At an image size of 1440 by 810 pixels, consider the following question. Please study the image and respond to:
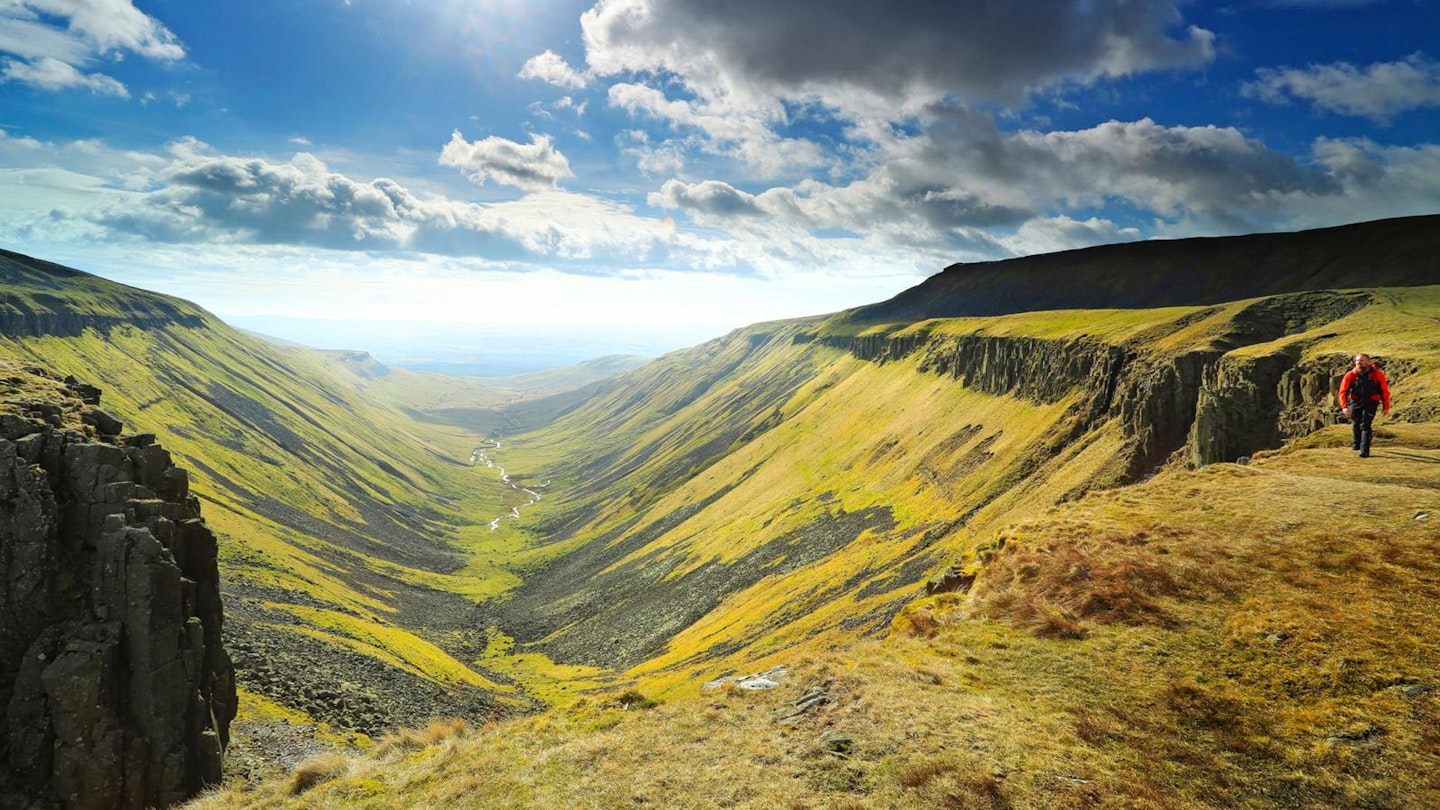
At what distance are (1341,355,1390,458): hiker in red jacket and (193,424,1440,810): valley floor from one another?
209 cm

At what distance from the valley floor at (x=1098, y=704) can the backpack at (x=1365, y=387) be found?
3420 mm

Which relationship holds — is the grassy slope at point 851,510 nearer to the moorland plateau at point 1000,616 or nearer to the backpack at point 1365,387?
the moorland plateau at point 1000,616

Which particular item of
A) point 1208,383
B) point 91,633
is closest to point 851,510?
point 1208,383

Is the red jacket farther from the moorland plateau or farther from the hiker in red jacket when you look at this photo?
the moorland plateau

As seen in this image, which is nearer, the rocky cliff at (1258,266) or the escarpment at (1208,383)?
the escarpment at (1208,383)

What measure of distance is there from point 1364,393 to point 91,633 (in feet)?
205

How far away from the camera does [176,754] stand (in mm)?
28984

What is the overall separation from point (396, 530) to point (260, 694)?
162892 mm

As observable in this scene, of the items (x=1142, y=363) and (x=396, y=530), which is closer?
(x=1142, y=363)

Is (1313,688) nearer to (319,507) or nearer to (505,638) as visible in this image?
(505,638)

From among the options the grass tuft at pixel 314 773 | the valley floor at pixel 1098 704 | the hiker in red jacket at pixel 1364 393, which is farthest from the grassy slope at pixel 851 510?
the grass tuft at pixel 314 773

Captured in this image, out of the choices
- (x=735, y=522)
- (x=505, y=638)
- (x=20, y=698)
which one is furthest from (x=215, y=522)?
(x=20, y=698)

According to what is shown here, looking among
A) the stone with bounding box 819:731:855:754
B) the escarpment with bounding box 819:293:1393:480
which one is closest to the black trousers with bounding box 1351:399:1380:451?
the escarpment with bounding box 819:293:1393:480

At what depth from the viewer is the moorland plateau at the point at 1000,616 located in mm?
15492
